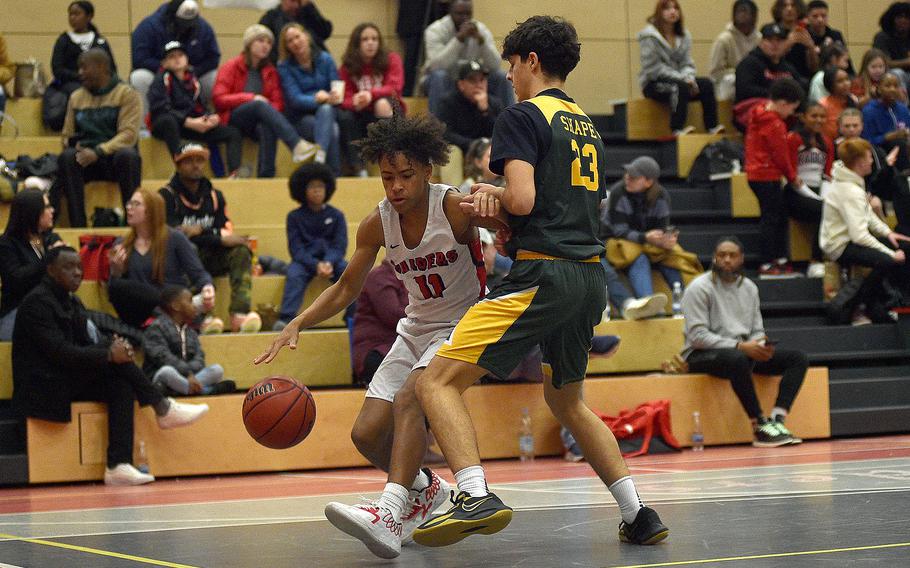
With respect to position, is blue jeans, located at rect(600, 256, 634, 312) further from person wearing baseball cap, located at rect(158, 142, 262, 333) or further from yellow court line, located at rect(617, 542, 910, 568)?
yellow court line, located at rect(617, 542, 910, 568)

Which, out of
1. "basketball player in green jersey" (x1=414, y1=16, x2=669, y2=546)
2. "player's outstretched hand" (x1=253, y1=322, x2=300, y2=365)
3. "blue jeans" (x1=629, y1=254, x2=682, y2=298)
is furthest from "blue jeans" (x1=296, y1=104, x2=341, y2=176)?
Answer: "basketball player in green jersey" (x1=414, y1=16, x2=669, y2=546)

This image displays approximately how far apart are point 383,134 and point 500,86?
765 cm

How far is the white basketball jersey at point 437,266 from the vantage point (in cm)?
527

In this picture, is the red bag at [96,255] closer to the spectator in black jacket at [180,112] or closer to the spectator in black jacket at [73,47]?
the spectator in black jacket at [180,112]

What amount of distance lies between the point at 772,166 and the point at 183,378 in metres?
6.03

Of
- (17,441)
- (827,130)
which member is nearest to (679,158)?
(827,130)

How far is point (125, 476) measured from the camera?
8586 millimetres

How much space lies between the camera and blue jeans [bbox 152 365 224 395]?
8953mm

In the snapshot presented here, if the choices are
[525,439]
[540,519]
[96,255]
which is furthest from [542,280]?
[96,255]

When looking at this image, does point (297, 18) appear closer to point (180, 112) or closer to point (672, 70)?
point (180, 112)

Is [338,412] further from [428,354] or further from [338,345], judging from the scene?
[428,354]

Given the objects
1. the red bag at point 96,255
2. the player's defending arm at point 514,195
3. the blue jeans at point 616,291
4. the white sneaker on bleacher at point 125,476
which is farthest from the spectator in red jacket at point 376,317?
the player's defending arm at point 514,195

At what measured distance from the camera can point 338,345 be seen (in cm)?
987

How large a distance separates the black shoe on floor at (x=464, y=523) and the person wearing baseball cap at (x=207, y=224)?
5.82 meters
